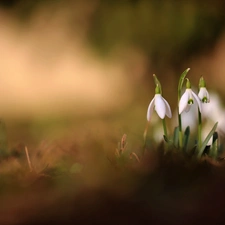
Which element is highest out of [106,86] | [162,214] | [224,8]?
[224,8]

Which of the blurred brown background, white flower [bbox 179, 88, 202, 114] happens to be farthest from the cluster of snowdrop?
the blurred brown background

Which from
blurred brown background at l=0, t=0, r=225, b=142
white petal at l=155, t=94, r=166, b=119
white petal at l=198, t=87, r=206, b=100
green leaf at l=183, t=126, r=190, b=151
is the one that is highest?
blurred brown background at l=0, t=0, r=225, b=142

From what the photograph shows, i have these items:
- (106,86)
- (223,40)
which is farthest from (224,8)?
(106,86)

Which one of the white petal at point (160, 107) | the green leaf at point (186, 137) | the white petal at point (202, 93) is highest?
the white petal at point (202, 93)

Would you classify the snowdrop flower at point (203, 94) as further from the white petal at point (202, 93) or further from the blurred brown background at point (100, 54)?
the blurred brown background at point (100, 54)

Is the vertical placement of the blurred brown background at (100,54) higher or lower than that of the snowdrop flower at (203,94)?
higher

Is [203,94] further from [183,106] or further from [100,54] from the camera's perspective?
[100,54]

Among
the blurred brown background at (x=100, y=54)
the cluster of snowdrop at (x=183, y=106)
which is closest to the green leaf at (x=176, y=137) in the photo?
Answer: the cluster of snowdrop at (x=183, y=106)

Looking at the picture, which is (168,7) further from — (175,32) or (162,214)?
(162,214)

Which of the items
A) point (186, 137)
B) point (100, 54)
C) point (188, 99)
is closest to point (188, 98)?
point (188, 99)

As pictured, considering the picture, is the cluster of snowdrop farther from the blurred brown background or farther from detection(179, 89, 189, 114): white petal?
the blurred brown background

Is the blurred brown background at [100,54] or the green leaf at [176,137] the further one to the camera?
the blurred brown background at [100,54]
